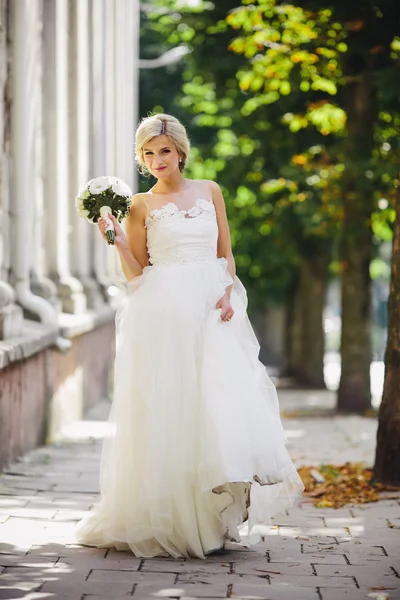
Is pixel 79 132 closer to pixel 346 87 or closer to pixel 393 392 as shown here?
pixel 346 87

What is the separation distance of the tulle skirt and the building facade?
2.30 metres

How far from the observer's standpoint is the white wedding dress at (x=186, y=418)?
5895 mm

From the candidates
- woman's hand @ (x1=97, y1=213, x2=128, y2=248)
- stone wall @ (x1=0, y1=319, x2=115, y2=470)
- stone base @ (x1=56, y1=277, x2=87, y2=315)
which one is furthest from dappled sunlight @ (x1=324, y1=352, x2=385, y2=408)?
woman's hand @ (x1=97, y1=213, x2=128, y2=248)

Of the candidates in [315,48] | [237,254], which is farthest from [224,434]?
[237,254]

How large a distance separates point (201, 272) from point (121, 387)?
29.8 inches

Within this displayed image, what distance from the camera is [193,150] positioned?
2355cm

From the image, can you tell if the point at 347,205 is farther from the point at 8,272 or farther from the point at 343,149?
the point at 8,272

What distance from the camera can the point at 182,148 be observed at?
6.36 metres

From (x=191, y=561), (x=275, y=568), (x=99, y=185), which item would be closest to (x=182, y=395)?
(x=191, y=561)

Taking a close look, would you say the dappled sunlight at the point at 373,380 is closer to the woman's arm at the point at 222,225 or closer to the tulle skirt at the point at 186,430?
the woman's arm at the point at 222,225

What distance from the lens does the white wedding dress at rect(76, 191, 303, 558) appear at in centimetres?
589

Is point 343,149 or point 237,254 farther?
point 237,254

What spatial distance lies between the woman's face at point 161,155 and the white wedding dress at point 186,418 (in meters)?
0.19

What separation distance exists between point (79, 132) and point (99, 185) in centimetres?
865
